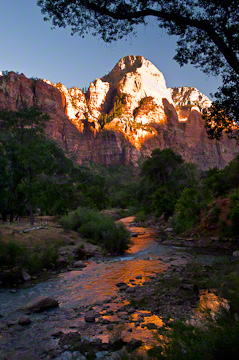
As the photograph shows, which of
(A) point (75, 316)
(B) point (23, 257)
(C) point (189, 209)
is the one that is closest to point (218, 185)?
(C) point (189, 209)

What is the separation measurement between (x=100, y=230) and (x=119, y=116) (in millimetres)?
111749

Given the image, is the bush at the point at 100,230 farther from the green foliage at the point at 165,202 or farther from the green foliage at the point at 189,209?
the green foliage at the point at 165,202

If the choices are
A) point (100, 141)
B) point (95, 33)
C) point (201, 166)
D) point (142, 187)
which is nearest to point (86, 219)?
point (95, 33)

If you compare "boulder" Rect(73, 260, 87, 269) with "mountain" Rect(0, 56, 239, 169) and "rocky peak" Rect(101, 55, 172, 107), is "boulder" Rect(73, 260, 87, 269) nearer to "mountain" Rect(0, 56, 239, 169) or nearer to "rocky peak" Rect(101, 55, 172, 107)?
"mountain" Rect(0, 56, 239, 169)

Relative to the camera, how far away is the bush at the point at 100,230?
15.7 m

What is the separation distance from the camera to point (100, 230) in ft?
60.3

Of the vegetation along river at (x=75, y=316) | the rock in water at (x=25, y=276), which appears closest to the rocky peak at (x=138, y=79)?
the rock in water at (x=25, y=276)

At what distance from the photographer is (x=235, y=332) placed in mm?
2852

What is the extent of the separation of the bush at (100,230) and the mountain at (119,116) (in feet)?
286

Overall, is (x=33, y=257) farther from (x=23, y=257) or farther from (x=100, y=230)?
(x=100, y=230)

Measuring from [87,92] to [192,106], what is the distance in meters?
70.6

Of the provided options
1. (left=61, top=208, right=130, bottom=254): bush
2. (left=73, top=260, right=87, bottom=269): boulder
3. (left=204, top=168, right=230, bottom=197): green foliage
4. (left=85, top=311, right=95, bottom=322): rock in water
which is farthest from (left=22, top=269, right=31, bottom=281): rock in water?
(left=204, top=168, right=230, bottom=197): green foliage

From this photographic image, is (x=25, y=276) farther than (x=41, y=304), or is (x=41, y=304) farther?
(x=25, y=276)

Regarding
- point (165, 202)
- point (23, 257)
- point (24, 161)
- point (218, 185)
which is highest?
point (24, 161)
